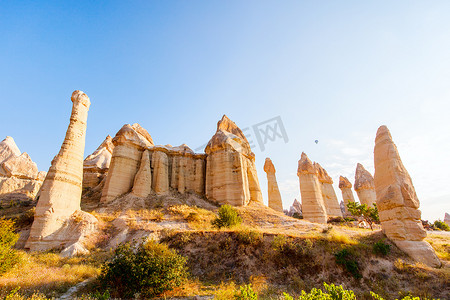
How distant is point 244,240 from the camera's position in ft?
41.9

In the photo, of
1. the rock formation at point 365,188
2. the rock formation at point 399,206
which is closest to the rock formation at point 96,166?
the rock formation at point 399,206

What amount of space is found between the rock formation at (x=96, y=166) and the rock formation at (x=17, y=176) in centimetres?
765

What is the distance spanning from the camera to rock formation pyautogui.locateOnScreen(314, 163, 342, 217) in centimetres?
3925

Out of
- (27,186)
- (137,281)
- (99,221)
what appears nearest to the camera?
(137,281)

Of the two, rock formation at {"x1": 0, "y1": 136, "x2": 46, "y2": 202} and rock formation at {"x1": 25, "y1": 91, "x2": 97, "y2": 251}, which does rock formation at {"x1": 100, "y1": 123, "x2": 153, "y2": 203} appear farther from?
rock formation at {"x1": 0, "y1": 136, "x2": 46, "y2": 202}

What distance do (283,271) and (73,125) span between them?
18905mm

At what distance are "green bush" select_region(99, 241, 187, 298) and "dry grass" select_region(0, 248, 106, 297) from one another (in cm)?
152

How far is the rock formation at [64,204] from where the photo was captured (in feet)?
48.9

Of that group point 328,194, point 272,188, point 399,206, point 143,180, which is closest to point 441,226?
point 328,194

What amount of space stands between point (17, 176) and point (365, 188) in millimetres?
57279

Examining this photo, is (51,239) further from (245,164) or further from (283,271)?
(245,164)

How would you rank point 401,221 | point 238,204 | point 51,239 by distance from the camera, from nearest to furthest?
point 401,221 < point 51,239 < point 238,204

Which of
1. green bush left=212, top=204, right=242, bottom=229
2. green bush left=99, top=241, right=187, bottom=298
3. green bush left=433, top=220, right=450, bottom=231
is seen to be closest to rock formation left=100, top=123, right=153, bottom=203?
green bush left=212, top=204, right=242, bottom=229

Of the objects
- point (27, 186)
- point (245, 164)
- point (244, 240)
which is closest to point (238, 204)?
point (245, 164)
